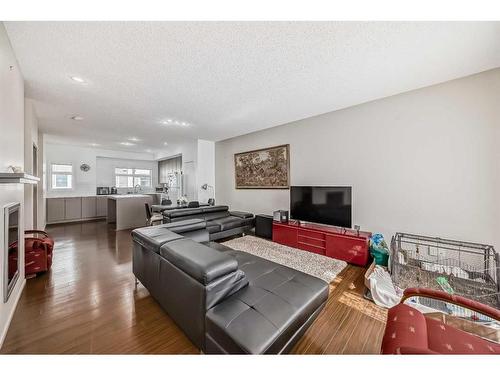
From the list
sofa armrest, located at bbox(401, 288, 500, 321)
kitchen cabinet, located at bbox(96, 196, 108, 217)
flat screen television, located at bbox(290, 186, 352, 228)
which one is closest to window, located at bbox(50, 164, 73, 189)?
kitchen cabinet, located at bbox(96, 196, 108, 217)

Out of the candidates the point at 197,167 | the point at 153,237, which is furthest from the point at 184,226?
the point at 197,167

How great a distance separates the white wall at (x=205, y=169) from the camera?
568cm

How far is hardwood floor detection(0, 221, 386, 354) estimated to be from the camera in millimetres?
1438

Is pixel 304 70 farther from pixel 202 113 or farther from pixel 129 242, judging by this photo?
pixel 129 242

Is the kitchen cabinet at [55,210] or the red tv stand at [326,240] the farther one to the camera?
the kitchen cabinet at [55,210]

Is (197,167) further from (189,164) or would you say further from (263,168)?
(263,168)

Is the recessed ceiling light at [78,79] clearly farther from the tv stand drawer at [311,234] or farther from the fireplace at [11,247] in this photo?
the tv stand drawer at [311,234]

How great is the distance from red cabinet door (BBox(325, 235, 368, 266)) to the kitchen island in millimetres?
5139

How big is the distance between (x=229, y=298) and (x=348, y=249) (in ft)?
7.51

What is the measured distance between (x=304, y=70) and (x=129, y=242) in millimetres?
4506

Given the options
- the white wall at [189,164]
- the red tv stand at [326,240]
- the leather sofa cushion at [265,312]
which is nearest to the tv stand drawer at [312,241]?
the red tv stand at [326,240]

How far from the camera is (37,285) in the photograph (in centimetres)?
232

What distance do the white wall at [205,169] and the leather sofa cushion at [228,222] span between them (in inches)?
68.1

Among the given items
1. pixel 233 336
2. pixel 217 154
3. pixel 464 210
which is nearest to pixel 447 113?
pixel 464 210
